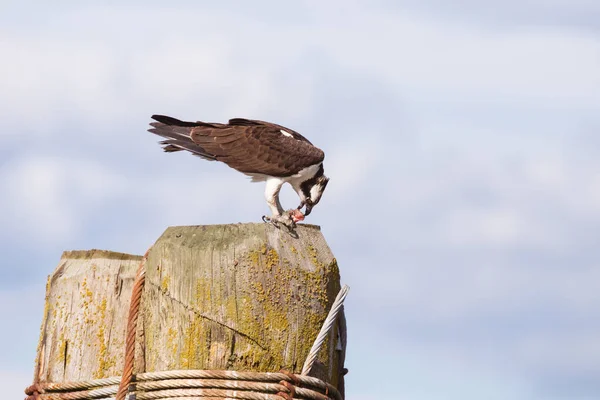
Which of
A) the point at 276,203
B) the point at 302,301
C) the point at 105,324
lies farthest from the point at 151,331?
the point at 276,203

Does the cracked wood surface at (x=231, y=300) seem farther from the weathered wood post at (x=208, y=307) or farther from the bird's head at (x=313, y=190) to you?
the bird's head at (x=313, y=190)

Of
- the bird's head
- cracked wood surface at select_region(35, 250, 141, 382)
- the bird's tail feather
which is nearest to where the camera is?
cracked wood surface at select_region(35, 250, 141, 382)

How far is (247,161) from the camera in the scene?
729 centimetres

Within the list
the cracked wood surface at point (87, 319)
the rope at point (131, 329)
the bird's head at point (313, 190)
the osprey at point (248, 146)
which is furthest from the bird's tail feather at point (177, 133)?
the rope at point (131, 329)

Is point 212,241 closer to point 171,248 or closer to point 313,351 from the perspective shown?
point 171,248

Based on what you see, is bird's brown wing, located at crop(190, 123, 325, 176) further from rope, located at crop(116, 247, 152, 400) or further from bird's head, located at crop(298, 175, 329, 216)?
rope, located at crop(116, 247, 152, 400)

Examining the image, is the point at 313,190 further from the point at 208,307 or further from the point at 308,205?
the point at 208,307

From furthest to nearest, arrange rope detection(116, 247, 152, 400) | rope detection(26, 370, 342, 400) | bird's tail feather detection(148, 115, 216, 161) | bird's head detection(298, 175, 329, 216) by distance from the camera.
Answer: bird's head detection(298, 175, 329, 216), bird's tail feather detection(148, 115, 216, 161), rope detection(116, 247, 152, 400), rope detection(26, 370, 342, 400)

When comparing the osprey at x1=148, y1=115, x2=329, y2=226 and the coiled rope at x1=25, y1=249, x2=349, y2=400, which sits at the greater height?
the osprey at x1=148, y1=115, x2=329, y2=226

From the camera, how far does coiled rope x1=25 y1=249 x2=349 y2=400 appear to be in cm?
388

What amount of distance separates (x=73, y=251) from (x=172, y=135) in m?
2.88

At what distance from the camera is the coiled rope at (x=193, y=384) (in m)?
3.88

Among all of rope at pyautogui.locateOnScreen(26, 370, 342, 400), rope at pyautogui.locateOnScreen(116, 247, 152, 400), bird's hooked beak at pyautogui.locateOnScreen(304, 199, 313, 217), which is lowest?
rope at pyautogui.locateOnScreen(26, 370, 342, 400)

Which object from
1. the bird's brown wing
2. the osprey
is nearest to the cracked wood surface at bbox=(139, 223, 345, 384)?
the osprey
